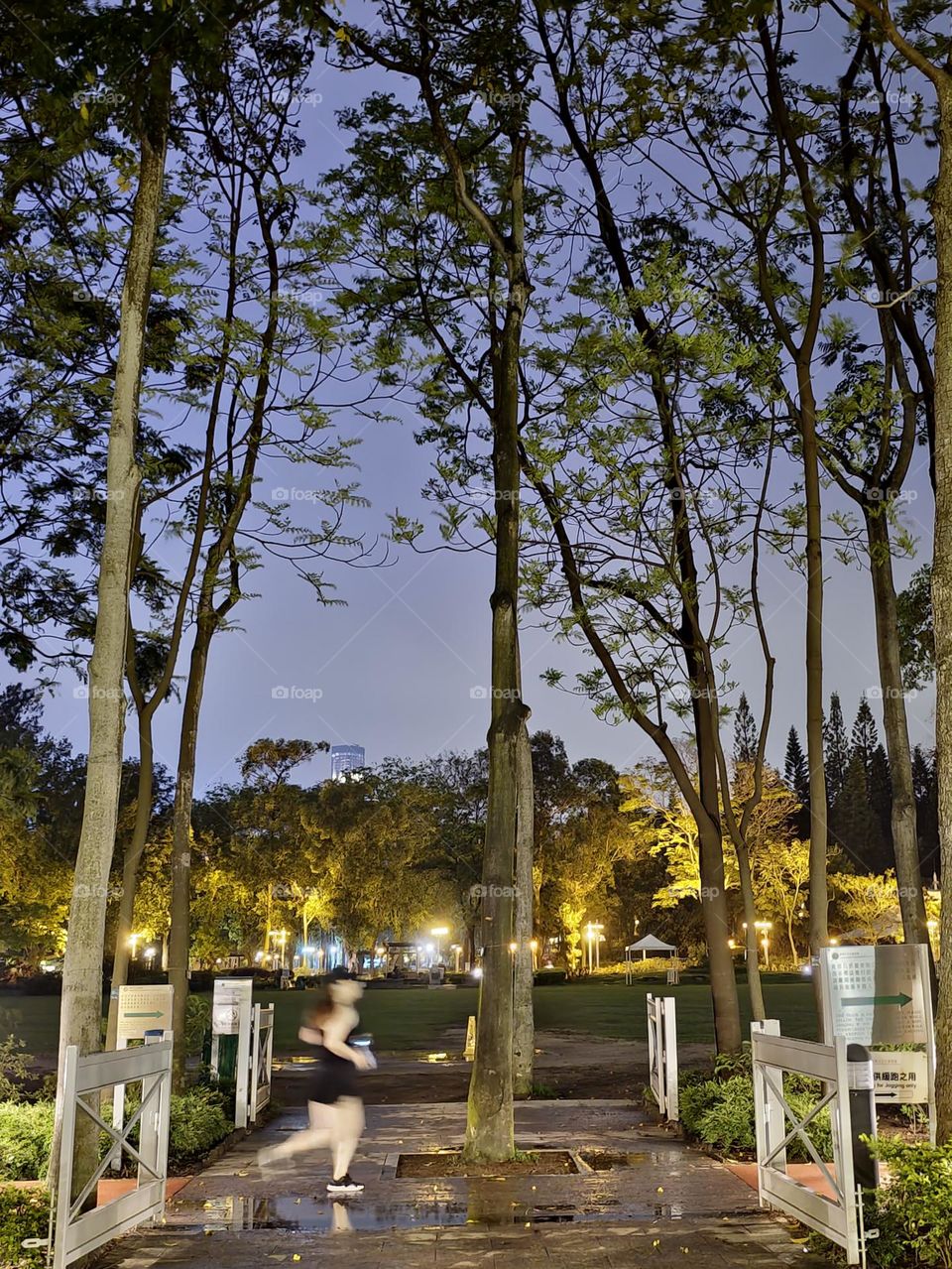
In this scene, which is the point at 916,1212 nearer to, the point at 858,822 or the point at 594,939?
the point at 594,939

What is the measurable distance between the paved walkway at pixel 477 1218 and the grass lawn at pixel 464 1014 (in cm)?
893

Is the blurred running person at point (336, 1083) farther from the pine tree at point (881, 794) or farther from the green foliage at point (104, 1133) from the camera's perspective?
the pine tree at point (881, 794)

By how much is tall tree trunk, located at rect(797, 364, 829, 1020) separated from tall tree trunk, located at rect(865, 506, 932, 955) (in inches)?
45.2

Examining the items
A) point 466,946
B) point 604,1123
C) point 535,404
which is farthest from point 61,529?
point 466,946

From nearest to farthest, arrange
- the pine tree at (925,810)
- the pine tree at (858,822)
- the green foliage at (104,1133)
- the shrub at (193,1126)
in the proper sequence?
the green foliage at (104,1133), the shrub at (193,1126), the pine tree at (925,810), the pine tree at (858,822)

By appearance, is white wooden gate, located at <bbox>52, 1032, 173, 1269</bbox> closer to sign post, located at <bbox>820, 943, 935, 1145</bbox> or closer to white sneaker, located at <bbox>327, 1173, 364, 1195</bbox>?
white sneaker, located at <bbox>327, 1173, 364, 1195</bbox>

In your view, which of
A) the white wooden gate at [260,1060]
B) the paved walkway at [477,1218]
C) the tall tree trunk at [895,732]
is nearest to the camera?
the paved walkway at [477,1218]

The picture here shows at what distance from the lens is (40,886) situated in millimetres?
31828

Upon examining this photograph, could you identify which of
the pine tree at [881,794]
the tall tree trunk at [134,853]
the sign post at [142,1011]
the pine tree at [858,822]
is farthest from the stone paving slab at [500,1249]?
the pine tree at [881,794]

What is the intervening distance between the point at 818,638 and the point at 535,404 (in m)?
5.16

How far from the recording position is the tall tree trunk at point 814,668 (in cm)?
1259

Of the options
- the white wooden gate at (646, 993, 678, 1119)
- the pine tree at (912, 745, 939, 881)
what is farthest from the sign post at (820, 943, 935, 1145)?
the pine tree at (912, 745, 939, 881)

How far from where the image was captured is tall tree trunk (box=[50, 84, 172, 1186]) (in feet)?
26.3

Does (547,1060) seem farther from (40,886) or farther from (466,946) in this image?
(466,946)
